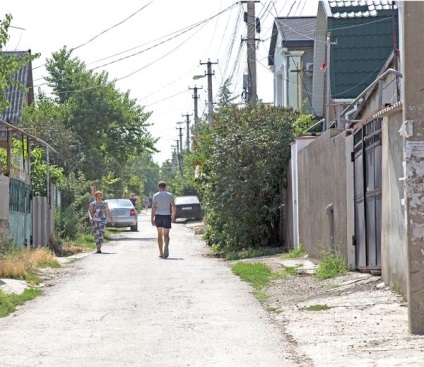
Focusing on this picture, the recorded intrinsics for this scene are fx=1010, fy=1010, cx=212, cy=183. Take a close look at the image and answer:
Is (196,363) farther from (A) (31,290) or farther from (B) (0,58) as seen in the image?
(B) (0,58)

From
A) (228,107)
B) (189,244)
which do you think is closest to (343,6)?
(228,107)

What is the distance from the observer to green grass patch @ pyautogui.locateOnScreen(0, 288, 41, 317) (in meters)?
11.8

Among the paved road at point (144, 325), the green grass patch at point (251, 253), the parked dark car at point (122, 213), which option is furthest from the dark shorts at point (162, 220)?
the parked dark car at point (122, 213)

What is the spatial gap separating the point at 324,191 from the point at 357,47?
29.0 ft

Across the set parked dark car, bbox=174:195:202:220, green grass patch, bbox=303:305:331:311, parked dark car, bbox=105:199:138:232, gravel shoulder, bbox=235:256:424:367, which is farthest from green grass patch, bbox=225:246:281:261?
parked dark car, bbox=174:195:202:220

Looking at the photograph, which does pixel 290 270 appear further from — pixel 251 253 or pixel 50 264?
pixel 50 264

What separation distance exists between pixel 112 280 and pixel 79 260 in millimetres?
6160

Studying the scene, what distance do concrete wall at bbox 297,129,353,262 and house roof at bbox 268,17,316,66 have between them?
41.7 ft

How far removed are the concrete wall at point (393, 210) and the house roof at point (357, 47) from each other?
41.7 feet

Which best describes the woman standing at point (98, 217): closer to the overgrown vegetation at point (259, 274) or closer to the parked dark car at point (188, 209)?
the overgrown vegetation at point (259, 274)

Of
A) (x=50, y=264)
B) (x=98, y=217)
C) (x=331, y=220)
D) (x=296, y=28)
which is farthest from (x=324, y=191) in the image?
(x=296, y=28)

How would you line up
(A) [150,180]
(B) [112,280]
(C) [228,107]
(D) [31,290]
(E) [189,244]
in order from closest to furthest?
(D) [31,290], (B) [112,280], (C) [228,107], (E) [189,244], (A) [150,180]

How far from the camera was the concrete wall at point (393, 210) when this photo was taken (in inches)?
445

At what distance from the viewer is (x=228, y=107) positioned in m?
25.1
